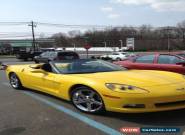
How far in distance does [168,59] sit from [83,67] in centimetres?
474

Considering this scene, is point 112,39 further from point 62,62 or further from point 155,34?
point 62,62

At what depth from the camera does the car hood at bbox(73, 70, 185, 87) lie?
218 inches

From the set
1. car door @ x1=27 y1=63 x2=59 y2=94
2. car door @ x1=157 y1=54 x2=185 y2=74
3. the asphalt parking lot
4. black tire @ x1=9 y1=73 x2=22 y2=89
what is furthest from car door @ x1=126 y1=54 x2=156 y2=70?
the asphalt parking lot

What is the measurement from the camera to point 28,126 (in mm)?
5027

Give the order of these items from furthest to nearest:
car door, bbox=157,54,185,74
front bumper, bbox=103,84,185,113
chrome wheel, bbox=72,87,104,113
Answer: car door, bbox=157,54,185,74 < chrome wheel, bbox=72,87,104,113 < front bumper, bbox=103,84,185,113

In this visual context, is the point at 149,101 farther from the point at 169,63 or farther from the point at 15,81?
the point at 169,63

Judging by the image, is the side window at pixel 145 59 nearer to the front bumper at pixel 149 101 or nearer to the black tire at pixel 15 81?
the black tire at pixel 15 81

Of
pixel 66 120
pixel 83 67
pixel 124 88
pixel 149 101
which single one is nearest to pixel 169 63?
pixel 83 67

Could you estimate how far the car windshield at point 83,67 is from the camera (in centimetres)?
683

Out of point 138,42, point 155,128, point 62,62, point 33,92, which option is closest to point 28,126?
point 155,128

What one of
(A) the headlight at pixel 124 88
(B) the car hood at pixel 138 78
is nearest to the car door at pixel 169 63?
(B) the car hood at pixel 138 78

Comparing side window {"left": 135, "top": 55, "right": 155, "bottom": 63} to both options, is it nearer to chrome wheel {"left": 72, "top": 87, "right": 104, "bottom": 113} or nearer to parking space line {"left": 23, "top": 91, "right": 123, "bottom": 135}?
parking space line {"left": 23, "top": 91, "right": 123, "bottom": 135}

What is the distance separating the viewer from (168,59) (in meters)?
10.8

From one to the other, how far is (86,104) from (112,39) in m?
A: 115
